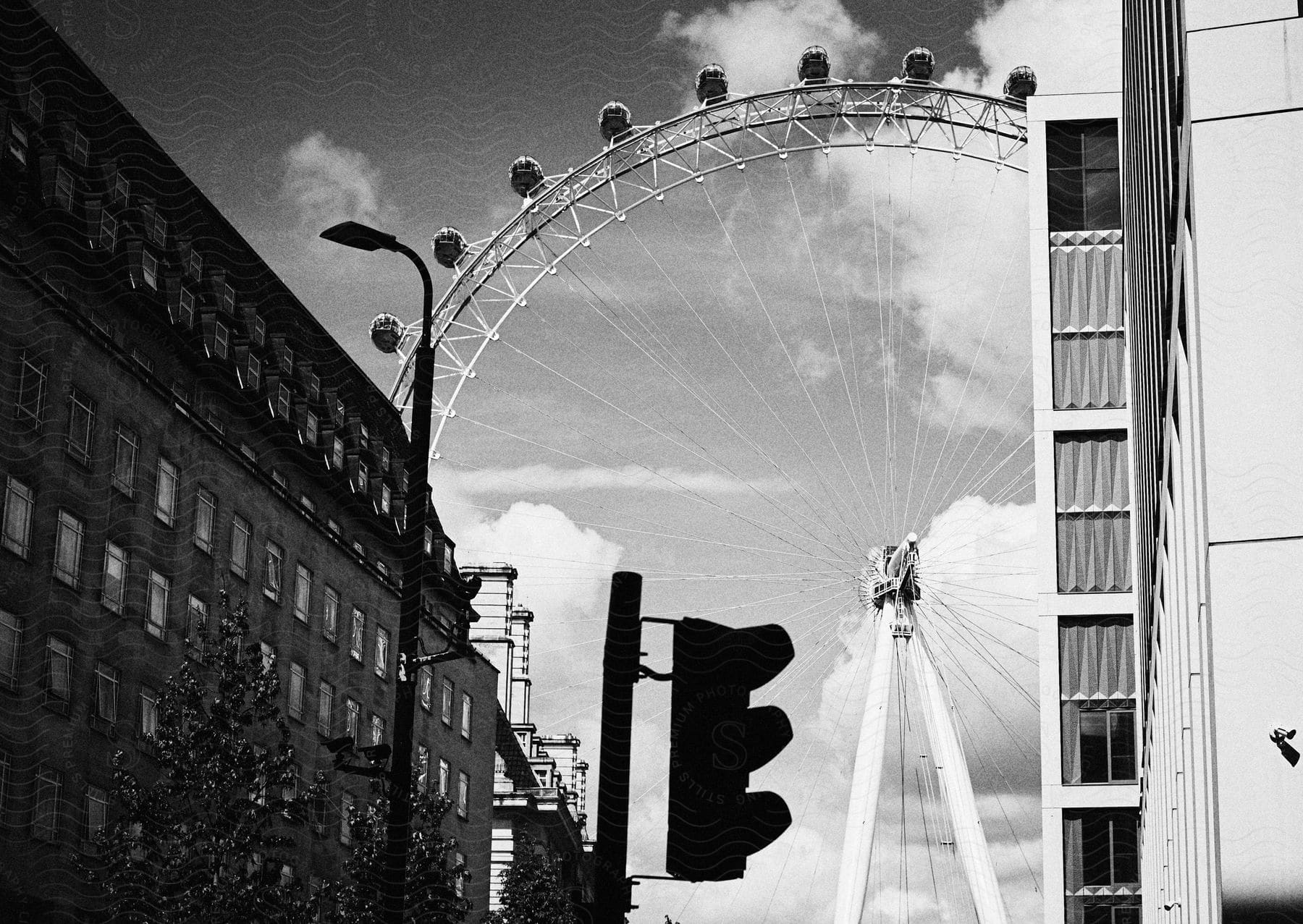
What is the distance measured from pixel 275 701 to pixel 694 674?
143ft

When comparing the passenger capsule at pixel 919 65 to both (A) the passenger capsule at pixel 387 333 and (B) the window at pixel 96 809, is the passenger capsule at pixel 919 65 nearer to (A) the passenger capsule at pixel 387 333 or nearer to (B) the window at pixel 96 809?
(A) the passenger capsule at pixel 387 333

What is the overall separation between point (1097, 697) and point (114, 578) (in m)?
34.4

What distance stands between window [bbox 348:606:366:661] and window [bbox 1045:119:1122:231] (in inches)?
1126

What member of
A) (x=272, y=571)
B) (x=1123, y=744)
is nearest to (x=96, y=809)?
(x=272, y=571)

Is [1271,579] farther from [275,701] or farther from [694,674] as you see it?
[275,701]

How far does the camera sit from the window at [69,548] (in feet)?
121

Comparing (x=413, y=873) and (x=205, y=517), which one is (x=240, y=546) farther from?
(x=413, y=873)

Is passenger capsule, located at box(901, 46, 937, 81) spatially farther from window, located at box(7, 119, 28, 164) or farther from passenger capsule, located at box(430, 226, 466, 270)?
window, located at box(7, 119, 28, 164)

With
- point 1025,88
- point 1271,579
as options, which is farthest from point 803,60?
point 1271,579

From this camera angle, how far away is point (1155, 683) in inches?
1484

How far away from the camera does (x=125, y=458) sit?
40.8m

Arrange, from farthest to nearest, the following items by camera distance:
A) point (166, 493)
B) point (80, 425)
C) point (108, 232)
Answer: point (166, 493) → point (108, 232) → point (80, 425)

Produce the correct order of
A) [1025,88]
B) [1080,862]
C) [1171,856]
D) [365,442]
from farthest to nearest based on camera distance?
[365,442], [1080,862], [1025,88], [1171,856]

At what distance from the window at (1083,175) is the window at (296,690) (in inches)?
1242
